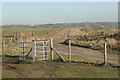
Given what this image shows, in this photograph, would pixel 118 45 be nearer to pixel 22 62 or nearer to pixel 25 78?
pixel 22 62

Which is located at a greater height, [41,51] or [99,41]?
[99,41]

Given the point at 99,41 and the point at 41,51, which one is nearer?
the point at 41,51

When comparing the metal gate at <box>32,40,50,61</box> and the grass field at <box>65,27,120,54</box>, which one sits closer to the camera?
the metal gate at <box>32,40,50,61</box>

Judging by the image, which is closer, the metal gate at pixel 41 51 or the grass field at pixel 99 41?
the metal gate at pixel 41 51

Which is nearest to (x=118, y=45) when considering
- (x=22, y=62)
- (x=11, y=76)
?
(x=22, y=62)

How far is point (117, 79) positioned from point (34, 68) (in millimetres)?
5205

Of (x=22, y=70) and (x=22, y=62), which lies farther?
(x=22, y=62)

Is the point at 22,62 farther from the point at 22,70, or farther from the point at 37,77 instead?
Result: the point at 37,77

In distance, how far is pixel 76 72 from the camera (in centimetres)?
1112

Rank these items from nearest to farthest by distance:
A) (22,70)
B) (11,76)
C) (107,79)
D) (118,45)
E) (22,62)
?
(107,79), (11,76), (22,70), (22,62), (118,45)

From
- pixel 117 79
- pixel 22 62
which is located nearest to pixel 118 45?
pixel 22 62

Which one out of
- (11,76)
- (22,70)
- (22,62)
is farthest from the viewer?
(22,62)

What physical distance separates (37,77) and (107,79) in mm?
3412

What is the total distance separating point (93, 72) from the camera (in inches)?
437
